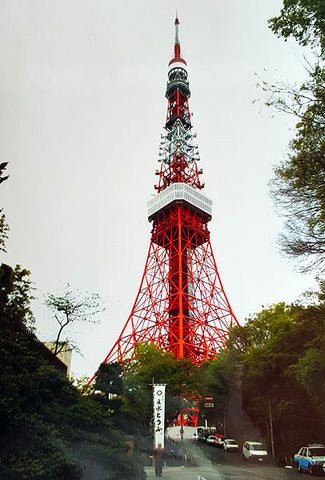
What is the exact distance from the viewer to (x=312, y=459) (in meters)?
12.4

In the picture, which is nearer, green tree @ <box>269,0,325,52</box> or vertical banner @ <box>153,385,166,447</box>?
green tree @ <box>269,0,325,52</box>

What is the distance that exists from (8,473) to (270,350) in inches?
592

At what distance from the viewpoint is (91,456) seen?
8.09 metres

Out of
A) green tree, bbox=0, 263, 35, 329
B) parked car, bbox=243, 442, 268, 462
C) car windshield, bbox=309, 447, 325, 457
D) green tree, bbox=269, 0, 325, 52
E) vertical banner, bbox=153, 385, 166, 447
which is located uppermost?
green tree, bbox=269, 0, 325, 52

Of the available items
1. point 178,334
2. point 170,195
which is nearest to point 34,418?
point 178,334

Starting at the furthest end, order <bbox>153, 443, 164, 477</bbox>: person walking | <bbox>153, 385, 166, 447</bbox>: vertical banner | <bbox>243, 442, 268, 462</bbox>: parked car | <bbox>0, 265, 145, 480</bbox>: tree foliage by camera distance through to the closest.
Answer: <bbox>243, 442, 268, 462</bbox>: parked car < <bbox>153, 385, 166, 447</bbox>: vertical banner < <bbox>153, 443, 164, 477</bbox>: person walking < <bbox>0, 265, 145, 480</bbox>: tree foliage

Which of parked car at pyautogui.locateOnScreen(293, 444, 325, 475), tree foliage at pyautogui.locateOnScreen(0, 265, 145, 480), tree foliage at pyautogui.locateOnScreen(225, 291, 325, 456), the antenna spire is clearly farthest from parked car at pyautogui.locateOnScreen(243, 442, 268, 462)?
the antenna spire

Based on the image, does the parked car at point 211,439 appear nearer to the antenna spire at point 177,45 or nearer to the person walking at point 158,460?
the person walking at point 158,460

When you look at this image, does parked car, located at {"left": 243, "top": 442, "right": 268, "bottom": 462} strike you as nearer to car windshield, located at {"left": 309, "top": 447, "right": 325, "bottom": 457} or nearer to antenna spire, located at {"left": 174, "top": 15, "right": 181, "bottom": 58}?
car windshield, located at {"left": 309, "top": 447, "right": 325, "bottom": 457}

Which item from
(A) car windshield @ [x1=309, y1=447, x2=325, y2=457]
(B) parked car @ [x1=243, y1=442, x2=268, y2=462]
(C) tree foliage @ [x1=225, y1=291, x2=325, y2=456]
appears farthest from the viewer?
(B) parked car @ [x1=243, y1=442, x2=268, y2=462]

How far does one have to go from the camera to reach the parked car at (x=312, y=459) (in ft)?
40.0

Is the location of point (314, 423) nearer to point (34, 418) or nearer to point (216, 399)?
point (216, 399)

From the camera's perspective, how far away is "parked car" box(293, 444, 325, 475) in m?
12.2

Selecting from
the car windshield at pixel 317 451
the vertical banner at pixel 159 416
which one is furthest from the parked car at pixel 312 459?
the vertical banner at pixel 159 416
